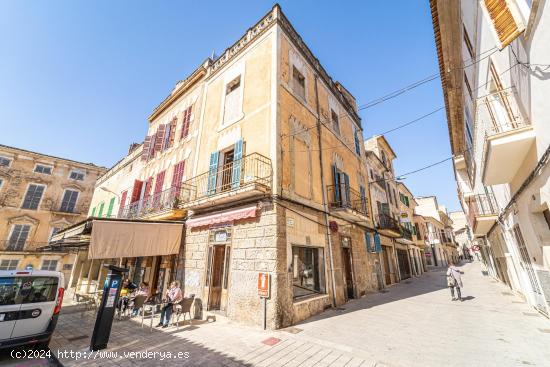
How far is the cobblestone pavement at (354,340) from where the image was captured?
14.1 feet

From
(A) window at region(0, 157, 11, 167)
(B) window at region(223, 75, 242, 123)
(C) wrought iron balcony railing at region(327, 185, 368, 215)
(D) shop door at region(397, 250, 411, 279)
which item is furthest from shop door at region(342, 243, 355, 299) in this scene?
(A) window at region(0, 157, 11, 167)

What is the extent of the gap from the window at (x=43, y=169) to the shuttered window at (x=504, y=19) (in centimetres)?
3628

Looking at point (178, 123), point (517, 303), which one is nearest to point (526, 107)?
point (517, 303)

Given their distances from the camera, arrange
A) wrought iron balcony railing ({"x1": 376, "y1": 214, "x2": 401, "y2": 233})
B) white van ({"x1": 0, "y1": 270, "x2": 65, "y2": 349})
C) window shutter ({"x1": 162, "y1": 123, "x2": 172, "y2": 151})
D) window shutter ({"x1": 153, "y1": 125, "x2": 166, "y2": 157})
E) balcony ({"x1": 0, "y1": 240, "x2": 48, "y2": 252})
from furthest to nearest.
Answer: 1. balcony ({"x1": 0, "y1": 240, "x2": 48, "y2": 252})
2. wrought iron balcony railing ({"x1": 376, "y1": 214, "x2": 401, "y2": 233})
3. window shutter ({"x1": 153, "y1": 125, "x2": 166, "y2": 157})
4. window shutter ({"x1": 162, "y1": 123, "x2": 172, "y2": 151})
5. white van ({"x1": 0, "y1": 270, "x2": 65, "y2": 349})

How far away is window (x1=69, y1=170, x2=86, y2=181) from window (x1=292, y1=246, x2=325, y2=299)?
3117cm

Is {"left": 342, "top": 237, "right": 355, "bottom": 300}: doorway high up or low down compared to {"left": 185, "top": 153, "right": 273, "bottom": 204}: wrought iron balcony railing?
down

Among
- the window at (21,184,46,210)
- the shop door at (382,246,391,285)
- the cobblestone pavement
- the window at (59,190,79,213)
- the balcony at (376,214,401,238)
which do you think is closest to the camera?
the cobblestone pavement

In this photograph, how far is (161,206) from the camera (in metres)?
11.2

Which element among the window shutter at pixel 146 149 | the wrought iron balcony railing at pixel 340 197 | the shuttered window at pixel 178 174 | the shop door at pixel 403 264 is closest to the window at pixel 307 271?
the wrought iron balcony railing at pixel 340 197

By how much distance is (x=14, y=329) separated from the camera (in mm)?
4656

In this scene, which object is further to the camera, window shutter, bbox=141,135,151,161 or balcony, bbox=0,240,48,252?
balcony, bbox=0,240,48,252

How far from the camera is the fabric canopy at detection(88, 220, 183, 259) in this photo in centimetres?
742

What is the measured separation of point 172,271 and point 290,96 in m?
9.24

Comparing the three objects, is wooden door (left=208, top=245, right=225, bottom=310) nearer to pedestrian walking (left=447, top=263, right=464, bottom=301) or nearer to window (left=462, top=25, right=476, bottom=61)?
pedestrian walking (left=447, top=263, right=464, bottom=301)
